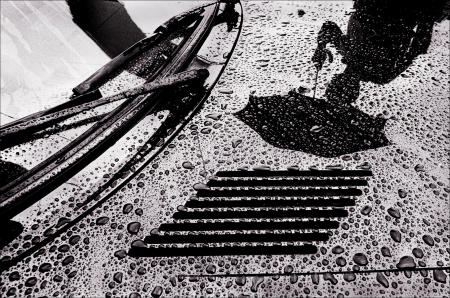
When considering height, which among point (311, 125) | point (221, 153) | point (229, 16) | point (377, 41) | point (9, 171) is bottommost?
point (377, 41)

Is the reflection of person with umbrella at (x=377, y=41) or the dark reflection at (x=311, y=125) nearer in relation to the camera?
the dark reflection at (x=311, y=125)

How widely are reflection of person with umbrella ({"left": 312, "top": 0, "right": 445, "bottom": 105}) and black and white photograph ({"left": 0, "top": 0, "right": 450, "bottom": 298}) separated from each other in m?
0.01

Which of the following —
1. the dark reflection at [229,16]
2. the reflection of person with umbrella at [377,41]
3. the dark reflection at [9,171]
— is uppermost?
the dark reflection at [9,171]

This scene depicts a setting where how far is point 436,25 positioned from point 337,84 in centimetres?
104

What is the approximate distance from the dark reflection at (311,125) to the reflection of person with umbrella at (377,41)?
125 mm

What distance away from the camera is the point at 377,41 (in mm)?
1862

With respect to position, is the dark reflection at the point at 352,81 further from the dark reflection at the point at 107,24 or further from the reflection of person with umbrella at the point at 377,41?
the dark reflection at the point at 107,24

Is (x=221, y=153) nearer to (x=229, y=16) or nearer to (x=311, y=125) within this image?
(x=311, y=125)

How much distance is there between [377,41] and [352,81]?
462mm

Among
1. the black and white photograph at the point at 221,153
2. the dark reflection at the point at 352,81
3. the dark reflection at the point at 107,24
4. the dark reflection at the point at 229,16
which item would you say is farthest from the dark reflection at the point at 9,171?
the dark reflection at the point at 229,16

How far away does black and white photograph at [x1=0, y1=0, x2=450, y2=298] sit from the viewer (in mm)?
1029

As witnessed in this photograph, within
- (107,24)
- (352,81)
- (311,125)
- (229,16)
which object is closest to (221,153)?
(311,125)

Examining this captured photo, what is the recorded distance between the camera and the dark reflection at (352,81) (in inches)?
55.1

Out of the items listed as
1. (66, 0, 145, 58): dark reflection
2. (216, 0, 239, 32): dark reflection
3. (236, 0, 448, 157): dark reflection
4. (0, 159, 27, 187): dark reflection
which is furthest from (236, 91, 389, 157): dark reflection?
(0, 159, 27, 187): dark reflection
